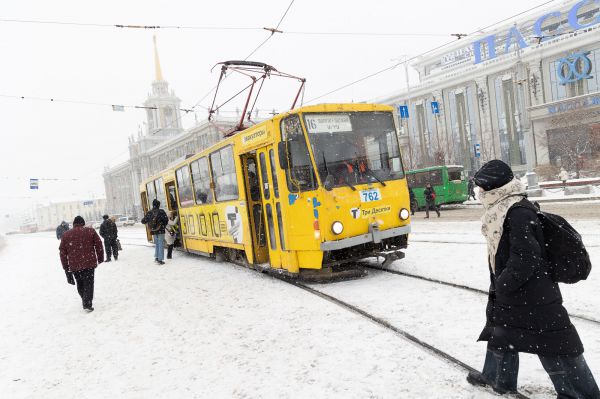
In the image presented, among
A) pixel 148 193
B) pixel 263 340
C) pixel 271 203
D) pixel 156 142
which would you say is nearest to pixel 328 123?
pixel 271 203

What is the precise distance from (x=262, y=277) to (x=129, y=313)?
8.74 ft

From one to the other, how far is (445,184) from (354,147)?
64.1 feet

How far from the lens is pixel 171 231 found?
1437cm

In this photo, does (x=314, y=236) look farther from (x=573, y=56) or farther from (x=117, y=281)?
(x=573, y=56)

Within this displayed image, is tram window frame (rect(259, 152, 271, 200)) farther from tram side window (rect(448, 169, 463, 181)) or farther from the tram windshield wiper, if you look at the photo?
tram side window (rect(448, 169, 463, 181))

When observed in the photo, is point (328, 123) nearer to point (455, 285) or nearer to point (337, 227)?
point (337, 227)

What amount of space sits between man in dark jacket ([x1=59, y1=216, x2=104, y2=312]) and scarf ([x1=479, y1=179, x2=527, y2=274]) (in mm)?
6794

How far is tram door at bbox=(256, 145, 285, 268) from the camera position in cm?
809

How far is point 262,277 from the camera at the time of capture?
9.12 m

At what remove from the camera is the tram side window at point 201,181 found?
36.8ft

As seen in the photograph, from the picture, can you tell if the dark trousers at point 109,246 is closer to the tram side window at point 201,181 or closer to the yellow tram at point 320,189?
the tram side window at point 201,181

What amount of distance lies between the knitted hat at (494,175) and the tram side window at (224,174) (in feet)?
22.4

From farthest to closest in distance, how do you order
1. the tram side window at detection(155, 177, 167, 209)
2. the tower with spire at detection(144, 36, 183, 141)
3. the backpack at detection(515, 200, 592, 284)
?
the tower with spire at detection(144, 36, 183, 141), the tram side window at detection(155, 177, 167, 209), the backpack at detection(515, 200, 592, 284)

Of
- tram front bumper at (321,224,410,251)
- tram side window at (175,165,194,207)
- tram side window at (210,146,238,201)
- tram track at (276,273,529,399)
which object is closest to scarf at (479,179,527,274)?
tram track at (276,273,529,399)
